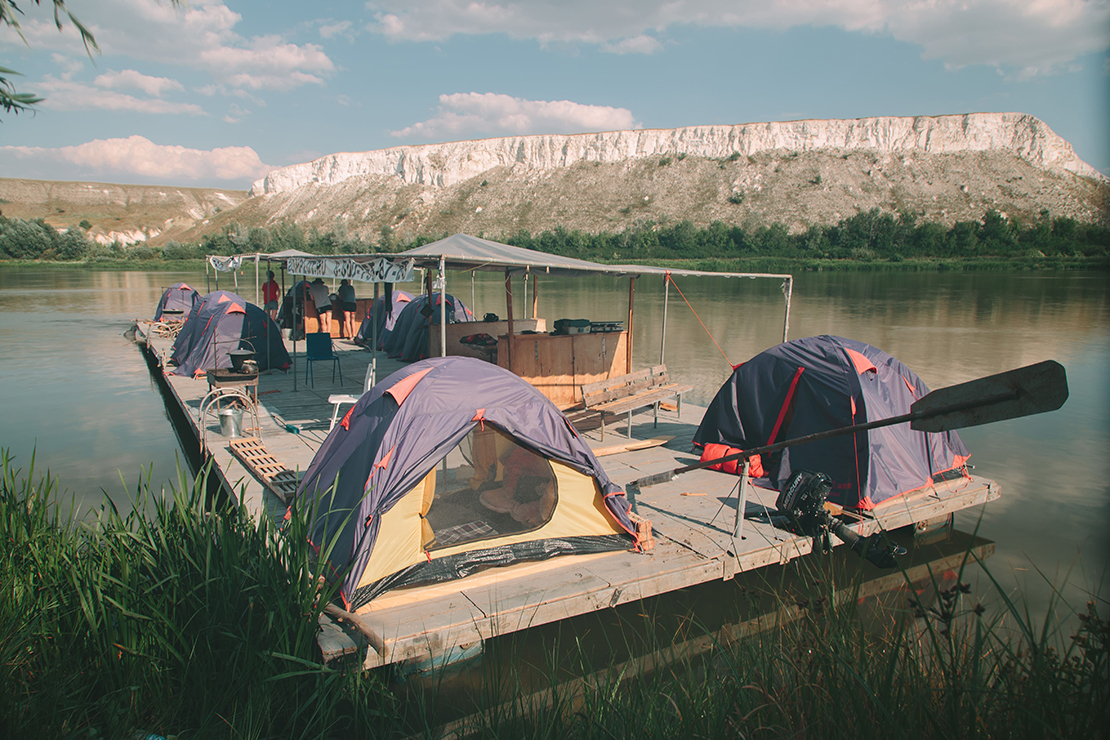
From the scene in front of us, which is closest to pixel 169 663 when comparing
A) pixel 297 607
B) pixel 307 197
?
pixel 297 607

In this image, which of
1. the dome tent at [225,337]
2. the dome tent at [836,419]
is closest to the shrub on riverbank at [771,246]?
the dome tent at [225,337]

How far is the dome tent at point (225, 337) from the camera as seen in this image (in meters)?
13.4

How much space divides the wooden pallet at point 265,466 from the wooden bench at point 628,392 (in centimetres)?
378

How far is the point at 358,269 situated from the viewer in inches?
364

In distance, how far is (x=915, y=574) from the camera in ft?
21.2

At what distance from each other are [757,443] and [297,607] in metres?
5.40

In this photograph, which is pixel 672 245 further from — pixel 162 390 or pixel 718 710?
pixel 718 710

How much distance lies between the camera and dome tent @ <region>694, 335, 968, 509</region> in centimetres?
658

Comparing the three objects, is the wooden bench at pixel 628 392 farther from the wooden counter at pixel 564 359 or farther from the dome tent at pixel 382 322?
the dome tent at pixel 382 322

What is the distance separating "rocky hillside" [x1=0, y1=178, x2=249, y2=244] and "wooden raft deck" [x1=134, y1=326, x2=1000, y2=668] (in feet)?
493

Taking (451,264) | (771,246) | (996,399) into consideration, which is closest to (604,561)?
(996,399)

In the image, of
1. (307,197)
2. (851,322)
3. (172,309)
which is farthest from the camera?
(307,197)

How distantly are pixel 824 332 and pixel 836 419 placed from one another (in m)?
18.7

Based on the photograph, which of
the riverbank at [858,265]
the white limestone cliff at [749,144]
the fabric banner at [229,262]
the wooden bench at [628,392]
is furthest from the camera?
the white limestone cliff at [749,144]
